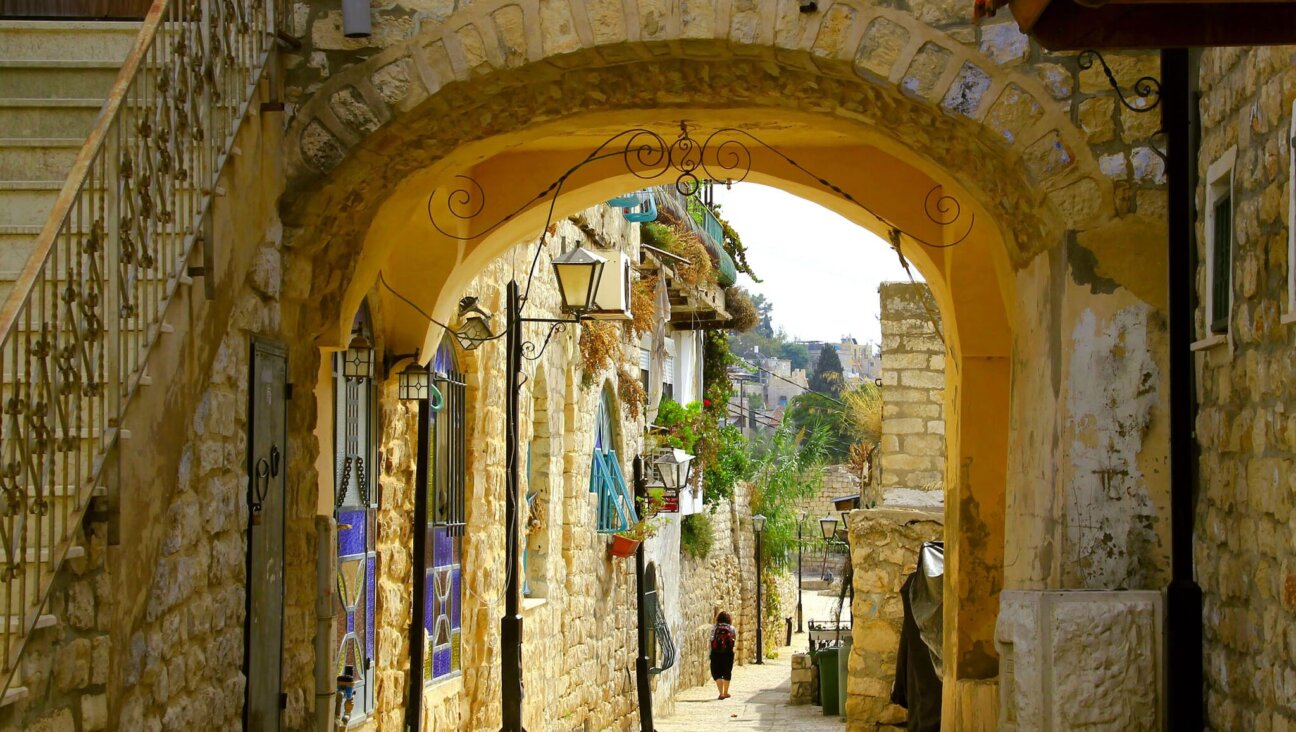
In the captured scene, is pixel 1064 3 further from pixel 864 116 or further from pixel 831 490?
pixel 831 490

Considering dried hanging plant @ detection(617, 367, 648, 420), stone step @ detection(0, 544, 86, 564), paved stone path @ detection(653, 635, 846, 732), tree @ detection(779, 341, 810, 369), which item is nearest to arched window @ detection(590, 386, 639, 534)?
dried hanging plant @ detection(617, 367, 648, 420)

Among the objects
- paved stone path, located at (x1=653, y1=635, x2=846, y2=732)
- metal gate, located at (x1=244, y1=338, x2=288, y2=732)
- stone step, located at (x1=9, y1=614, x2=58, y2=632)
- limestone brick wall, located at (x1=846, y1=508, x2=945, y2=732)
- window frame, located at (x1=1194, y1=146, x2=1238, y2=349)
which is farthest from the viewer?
paved stone path, located at (x1=653, y1=635, x2=846, y2=732)

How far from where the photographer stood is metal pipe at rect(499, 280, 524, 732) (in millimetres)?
A: 10008

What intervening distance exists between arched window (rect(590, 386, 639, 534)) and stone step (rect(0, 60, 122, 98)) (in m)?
8.94

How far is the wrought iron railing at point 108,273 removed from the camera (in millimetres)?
4199

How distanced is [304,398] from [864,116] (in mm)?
2827

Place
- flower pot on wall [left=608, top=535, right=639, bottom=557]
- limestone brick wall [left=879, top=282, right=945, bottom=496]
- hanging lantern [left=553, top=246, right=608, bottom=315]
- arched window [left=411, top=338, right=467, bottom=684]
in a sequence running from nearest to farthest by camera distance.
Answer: hanging lantern [left=553, top=246, right=608, bottom=315], arched window [left=411, top=338, right=467, bottom=684], limestone brick wall [left=879, top=282, right=945, bottom=496], flower pot on wall [left=608, top=535, right=639, bottom=557]

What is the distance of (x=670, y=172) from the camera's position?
9375mm

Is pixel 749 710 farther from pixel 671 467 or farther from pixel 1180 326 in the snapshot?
pixel 1180 326

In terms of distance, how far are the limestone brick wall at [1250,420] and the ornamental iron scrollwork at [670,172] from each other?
3156 mm

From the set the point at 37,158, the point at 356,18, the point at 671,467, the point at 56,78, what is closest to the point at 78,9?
the point at 56,78

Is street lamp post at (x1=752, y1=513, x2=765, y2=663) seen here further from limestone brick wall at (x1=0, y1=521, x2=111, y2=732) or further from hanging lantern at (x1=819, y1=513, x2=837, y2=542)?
limestone brick wall at (x1=0, y1=521, x2=111, y2=732)

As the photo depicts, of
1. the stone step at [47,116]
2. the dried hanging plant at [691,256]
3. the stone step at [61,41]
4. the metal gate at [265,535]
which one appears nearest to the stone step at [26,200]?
the stone step at [47,116]

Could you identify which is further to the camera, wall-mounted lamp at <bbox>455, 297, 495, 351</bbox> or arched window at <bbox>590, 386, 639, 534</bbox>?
arched window at <bbox>590, 386, 639, 534</bbox>
